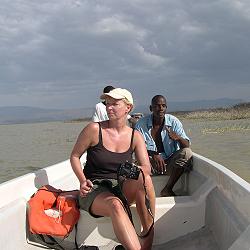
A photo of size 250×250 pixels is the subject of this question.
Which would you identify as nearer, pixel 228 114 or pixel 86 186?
pixel 86 186

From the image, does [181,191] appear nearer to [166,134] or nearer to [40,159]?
[166,134]

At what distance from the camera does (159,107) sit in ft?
16.8

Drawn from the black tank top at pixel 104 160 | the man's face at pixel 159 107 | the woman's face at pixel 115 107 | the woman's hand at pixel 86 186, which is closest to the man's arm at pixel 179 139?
the man's face at pixel 159 107

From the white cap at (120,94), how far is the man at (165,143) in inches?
62.7

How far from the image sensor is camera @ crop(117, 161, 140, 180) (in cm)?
328

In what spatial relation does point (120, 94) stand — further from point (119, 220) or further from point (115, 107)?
point (119, 220)

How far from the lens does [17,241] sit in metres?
3.25

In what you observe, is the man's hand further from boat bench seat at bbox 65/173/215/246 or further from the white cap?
the white cap

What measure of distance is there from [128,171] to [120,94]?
66 centimetres

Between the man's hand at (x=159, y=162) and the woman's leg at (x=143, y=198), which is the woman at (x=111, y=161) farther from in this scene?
the man's hand at (x=159, y=162)

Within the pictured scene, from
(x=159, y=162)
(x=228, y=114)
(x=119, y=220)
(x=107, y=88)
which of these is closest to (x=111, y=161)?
(x=119, y=220)

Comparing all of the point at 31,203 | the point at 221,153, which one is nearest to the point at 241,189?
the point at 31,203

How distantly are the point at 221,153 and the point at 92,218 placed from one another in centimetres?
1006

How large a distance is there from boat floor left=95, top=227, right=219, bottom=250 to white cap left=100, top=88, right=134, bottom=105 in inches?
50.3
